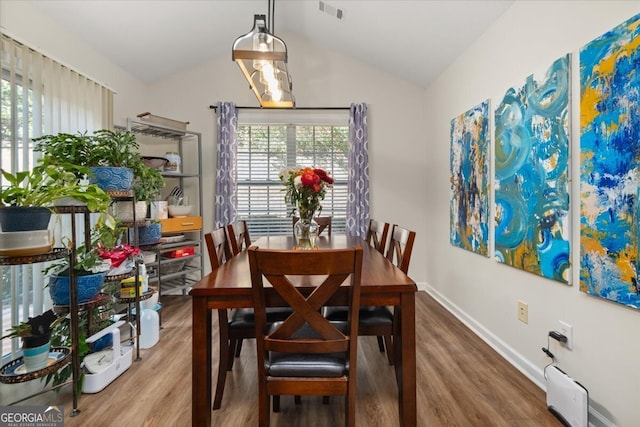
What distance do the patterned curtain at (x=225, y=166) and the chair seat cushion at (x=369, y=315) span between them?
2.17 meters

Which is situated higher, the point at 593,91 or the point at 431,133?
the point at 431,133

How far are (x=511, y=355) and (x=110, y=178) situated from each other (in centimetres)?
283

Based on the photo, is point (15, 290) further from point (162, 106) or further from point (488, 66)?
point (488, 66)

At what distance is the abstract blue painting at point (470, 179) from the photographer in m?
2.35

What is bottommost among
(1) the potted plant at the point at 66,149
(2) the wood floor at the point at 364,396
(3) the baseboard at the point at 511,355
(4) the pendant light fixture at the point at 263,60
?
(2) the wood floor at the point at 364,396

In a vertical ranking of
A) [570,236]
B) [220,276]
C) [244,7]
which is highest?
[244,7]

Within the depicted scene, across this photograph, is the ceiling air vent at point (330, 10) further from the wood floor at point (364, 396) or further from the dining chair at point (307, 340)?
the wood floor at point (364, 396)

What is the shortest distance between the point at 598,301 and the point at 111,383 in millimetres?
2618

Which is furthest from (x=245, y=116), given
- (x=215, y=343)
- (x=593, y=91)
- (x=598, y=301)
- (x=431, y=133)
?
(x=598, y=301)

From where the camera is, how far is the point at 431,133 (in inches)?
135

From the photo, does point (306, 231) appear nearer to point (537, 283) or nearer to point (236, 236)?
point (236, 236)

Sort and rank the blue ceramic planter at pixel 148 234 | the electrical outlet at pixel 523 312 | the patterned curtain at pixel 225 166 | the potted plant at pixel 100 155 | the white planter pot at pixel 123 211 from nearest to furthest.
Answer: the potted plant at pixel 100 155 < the electrical outlet at pixel 523 312 < the white planter pot at pixel 123 211 < the blue ceramic planter at pixel 148 234 < the patterned curtain at pixel 225 166

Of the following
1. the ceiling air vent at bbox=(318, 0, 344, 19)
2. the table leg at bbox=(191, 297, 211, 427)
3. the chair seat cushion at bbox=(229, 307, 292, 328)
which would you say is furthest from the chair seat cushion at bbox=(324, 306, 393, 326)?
the ceiling air vent at bbox=(318, 0, 344, 19)

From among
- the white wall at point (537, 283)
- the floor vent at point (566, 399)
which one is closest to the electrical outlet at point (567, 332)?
the white wall at point (537, 283)
